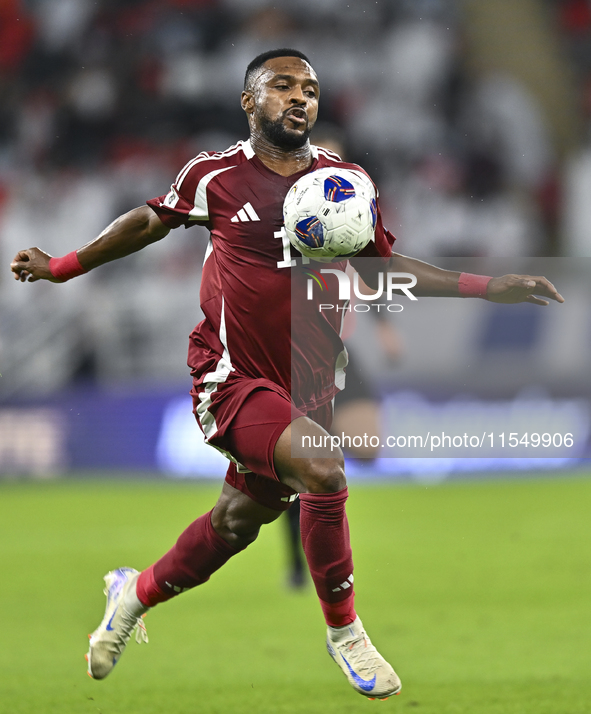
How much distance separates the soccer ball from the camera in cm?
324

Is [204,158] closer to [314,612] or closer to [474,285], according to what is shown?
[474,285]

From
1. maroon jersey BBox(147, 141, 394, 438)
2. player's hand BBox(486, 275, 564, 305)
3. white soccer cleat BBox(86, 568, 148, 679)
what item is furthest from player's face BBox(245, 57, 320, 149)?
white soccer cleat BBox(86, 568, 148, 679)

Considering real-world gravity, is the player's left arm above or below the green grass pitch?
above

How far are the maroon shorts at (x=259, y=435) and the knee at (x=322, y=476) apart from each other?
0.41ft

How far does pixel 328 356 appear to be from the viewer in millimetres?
3576

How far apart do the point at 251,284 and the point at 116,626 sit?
4.72ft

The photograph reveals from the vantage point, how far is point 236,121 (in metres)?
13.2

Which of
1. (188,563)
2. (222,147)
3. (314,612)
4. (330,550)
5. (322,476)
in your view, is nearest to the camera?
(322,476)

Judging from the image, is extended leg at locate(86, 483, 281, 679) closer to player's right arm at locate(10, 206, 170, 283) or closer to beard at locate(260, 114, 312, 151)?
player's right arm at locate(10, 206, 170, 283)

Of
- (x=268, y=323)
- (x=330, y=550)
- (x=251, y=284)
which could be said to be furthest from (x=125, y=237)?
(x=330, y=550)

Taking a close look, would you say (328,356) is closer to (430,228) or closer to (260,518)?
(260,518)

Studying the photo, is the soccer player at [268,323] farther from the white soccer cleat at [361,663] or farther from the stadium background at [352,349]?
the stadium background at [352,349]

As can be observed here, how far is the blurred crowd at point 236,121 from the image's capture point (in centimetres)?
1212

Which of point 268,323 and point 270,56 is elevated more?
point 270,56
